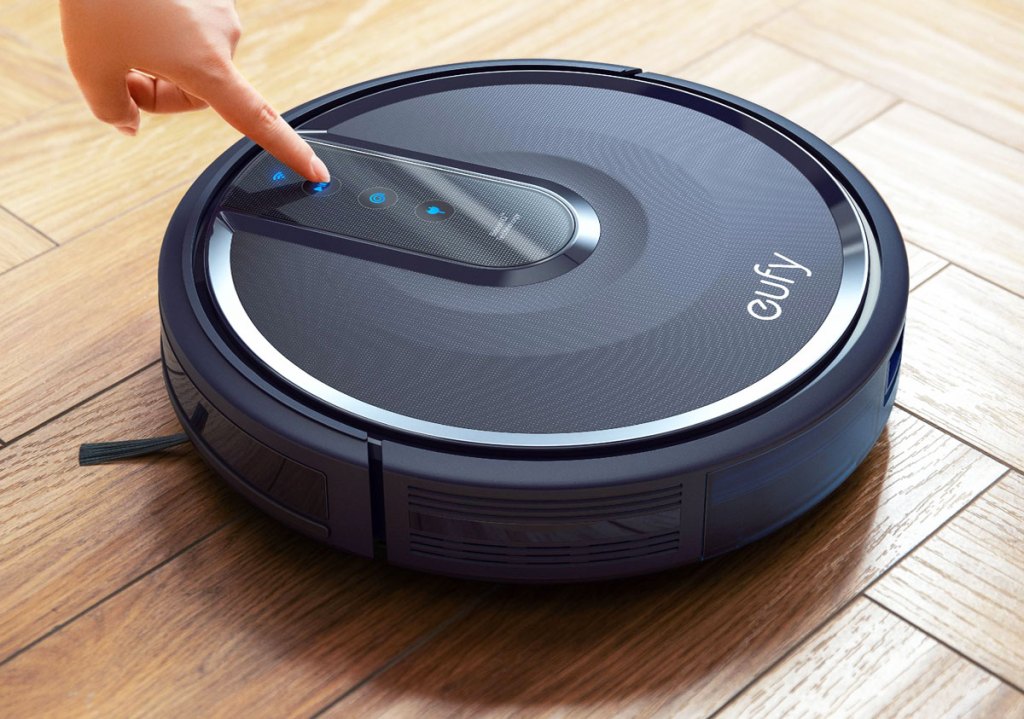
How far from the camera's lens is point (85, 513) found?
971mm

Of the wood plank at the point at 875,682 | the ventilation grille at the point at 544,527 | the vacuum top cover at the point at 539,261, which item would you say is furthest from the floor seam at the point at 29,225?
the wood plank at the point at 875,682

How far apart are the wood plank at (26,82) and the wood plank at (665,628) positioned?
0.90 meters

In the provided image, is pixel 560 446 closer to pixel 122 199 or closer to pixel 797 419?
pixel 797 419

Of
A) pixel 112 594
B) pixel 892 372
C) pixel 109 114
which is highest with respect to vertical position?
pixel 109 114

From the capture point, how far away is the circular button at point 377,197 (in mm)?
1049

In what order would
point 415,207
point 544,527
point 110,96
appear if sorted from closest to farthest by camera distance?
point 544,527
point 110,96
point 415,207

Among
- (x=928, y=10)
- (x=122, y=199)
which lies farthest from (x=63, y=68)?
(x=928, y=10)

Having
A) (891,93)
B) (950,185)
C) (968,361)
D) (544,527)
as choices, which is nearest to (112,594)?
(544,527)

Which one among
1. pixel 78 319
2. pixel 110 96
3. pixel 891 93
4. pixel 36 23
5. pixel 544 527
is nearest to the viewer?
pixel 544 527

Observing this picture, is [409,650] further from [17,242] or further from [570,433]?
[17,242]

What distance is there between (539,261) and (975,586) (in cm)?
40

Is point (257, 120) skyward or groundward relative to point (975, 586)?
skyward

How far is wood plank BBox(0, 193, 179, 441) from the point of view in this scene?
1083 mm

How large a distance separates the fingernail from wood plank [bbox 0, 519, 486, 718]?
0.98ft
